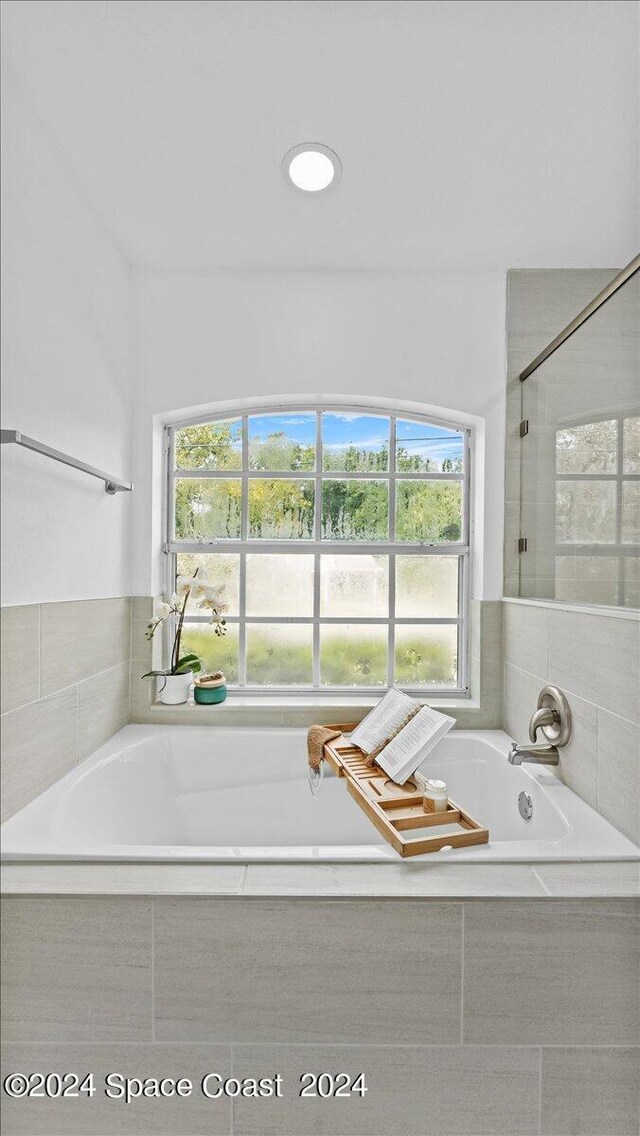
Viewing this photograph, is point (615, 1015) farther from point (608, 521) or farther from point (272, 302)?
point (272, 302)

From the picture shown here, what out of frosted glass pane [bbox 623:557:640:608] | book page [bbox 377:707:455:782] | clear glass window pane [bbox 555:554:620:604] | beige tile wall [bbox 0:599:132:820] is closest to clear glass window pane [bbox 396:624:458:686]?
book page [bbox 377:707:455:782]

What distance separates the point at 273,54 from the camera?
4.73 ft

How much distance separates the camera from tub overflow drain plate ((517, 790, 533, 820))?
5.47 feet

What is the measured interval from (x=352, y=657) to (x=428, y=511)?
0.65 meters

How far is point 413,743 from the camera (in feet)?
5.67

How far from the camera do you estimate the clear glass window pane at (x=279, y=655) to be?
2.35 m

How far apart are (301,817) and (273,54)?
217 centimetres

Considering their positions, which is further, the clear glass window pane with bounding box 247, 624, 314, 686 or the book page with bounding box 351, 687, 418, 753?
the clear glass window pane with bounding box 247, 624, 314, 686

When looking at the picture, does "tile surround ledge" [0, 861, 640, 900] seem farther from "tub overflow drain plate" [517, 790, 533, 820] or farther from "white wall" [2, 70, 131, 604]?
"white wall" [2, 70, 131, 604]

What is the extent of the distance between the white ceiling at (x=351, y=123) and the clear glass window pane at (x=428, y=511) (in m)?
0.81

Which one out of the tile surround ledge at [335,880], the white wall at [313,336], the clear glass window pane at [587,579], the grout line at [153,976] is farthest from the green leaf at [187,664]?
the clear glass window pane at [587,579]

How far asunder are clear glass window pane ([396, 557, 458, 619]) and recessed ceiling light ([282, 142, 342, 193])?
1290 mm

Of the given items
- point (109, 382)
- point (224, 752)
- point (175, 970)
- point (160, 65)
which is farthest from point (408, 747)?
point (160, 65)

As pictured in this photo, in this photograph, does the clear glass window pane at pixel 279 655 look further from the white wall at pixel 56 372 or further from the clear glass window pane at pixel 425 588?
the white wall at pixel 56 372
